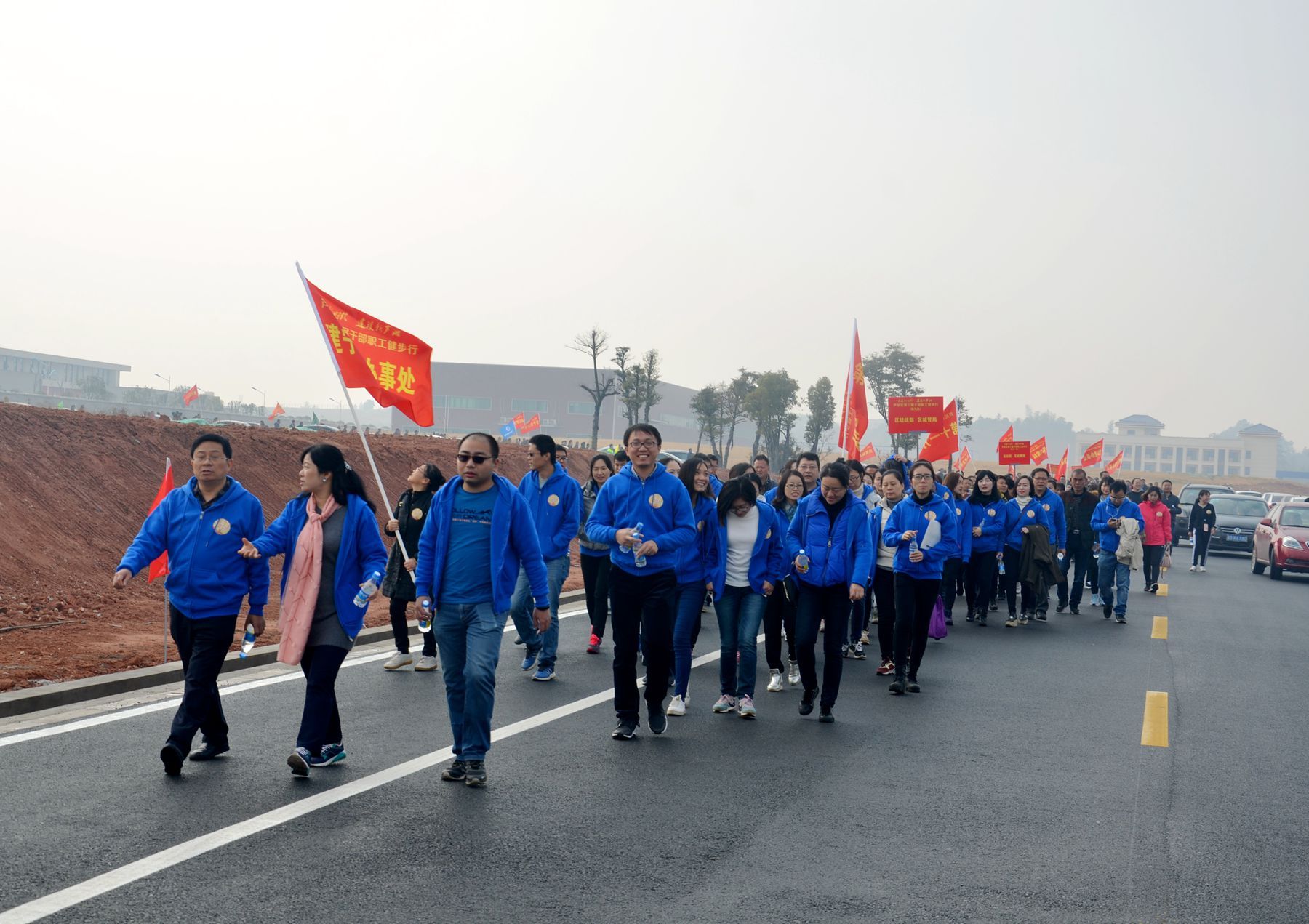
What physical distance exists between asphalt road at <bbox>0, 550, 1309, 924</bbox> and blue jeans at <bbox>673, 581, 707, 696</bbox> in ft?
0.92

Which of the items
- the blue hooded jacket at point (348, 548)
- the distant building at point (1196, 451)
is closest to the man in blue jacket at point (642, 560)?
the blue hooded jacket at point (348, 548)

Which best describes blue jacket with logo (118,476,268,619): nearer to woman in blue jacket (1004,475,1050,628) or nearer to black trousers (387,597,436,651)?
black trousers (387,597,436,651)

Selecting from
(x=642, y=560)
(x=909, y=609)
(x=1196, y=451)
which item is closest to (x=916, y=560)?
(x=909, y=609)

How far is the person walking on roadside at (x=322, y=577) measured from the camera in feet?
20.8

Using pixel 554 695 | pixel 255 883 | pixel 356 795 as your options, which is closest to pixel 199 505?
pixel 356 795

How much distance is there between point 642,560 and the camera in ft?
24.3

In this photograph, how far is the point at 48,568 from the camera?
54.1 ft

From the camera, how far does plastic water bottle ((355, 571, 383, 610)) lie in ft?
20.8

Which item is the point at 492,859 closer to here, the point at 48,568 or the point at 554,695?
the point at 554,695

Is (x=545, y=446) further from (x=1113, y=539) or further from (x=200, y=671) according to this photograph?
(x=1113, y=539)

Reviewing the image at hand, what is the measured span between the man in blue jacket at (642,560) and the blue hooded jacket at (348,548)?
1451 mm

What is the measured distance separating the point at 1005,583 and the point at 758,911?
1194cm

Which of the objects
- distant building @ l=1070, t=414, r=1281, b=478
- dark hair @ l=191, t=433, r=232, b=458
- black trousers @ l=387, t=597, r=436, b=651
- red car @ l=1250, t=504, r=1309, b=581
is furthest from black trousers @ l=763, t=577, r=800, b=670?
distant building @ l=1070, t=414, r=1281, b=478

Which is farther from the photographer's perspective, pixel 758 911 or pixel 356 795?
pixel 356 795
